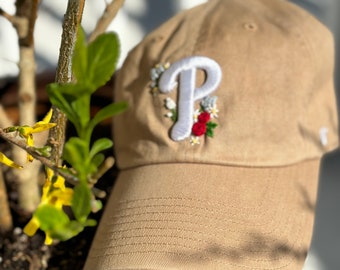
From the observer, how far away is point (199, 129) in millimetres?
852

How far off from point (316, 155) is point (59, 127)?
1.67 ft

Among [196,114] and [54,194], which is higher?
[54,194]

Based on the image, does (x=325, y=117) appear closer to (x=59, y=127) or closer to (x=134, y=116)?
(x=134, y=116)

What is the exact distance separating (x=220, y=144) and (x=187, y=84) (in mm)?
93

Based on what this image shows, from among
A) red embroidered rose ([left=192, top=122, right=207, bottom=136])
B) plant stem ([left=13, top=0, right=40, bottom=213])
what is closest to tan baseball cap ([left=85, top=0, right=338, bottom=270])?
red embroidered rose ([left=192, top=122, right=207, bottom=136])

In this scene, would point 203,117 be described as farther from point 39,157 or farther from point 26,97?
point 39,157

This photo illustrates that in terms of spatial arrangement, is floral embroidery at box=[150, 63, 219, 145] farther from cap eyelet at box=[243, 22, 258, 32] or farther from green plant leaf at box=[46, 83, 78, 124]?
green plant leaf at box=[46, 83, 78, 124]

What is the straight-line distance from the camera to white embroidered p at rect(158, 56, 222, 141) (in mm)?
855

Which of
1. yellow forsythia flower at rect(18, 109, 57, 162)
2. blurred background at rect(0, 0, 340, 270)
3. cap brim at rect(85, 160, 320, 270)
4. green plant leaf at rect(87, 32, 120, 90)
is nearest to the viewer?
green plant leaf at rect(87, 32, 120, 90)

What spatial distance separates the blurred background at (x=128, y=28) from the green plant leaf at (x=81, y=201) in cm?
83

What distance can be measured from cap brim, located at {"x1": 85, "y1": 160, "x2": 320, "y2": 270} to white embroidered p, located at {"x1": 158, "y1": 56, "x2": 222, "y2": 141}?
55mm

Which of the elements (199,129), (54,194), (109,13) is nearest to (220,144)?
Answer: (199,129)

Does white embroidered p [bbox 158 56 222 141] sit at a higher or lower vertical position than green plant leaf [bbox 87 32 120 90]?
lower

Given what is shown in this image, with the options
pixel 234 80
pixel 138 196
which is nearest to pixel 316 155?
pixel 234 80
